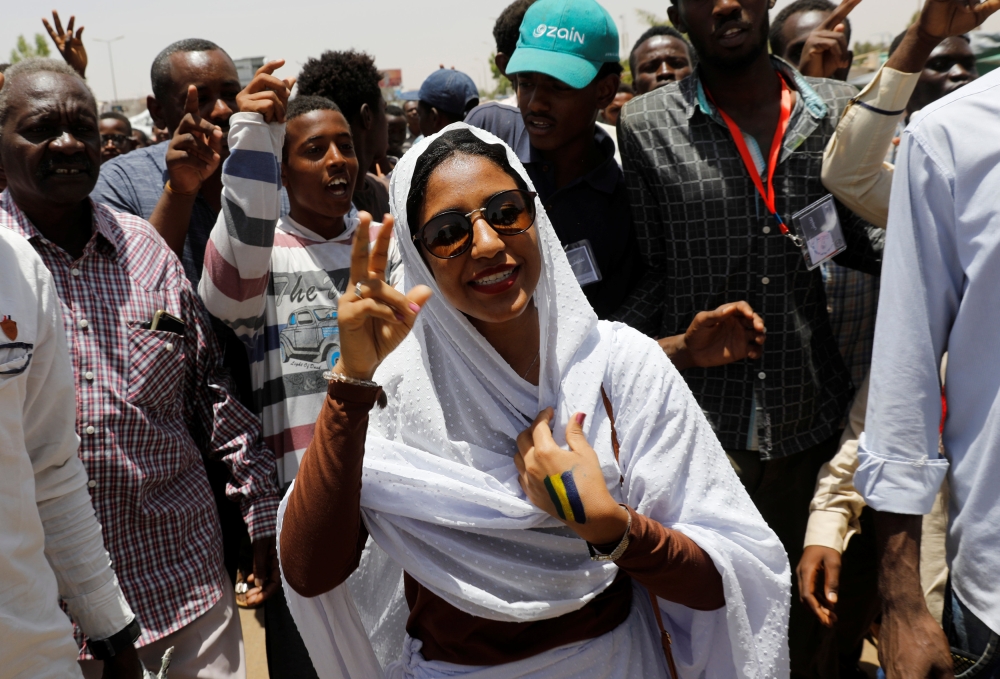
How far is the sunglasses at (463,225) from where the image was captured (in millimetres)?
1894

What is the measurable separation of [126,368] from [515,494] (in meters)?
1.26

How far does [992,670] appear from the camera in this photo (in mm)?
1749

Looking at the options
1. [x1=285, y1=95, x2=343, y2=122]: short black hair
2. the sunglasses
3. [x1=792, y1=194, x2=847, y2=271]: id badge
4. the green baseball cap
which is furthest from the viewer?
[x1=285, y1=95, x2=343, y2=122]: short black hair

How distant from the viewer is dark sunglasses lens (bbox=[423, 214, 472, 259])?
1.89 metres

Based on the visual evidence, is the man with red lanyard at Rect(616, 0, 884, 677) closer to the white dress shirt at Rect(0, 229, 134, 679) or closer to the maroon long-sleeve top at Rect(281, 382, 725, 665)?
the maroon long-sleeve top at Rect(281, 382, 725, 665)

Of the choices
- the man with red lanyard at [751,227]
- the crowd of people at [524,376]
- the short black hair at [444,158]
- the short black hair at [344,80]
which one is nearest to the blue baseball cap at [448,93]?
the short black hair at [344,80]

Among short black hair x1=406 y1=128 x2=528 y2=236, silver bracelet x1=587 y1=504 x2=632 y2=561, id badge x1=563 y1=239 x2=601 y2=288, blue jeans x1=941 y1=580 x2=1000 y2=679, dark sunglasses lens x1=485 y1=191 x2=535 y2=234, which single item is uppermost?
short black hair x1=406 y1=128 x2=528 y2=236

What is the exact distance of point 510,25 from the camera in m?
4.35

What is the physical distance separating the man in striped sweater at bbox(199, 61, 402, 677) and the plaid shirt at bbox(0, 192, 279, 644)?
164 mm

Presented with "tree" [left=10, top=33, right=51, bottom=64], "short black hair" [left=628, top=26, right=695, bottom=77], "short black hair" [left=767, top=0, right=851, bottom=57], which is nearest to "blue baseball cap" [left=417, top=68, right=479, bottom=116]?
"short black hair" [left=628, top=26, right=695, bottom=77]

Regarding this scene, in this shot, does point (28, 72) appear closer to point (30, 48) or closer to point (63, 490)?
point (63, 490)

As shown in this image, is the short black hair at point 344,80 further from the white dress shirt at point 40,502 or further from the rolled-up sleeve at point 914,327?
the rolled-up sleeve at point 914,327

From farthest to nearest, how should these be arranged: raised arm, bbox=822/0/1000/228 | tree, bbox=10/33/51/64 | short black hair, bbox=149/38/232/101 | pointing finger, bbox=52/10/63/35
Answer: tree, bbox=10/33/51/64, pointing finger, bbox=52/10/63/35, short black hair, bbox=149/38/232/101, raised arm, bbox=822/0/1000/228

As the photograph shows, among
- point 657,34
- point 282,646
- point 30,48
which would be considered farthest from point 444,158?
point 30,48
